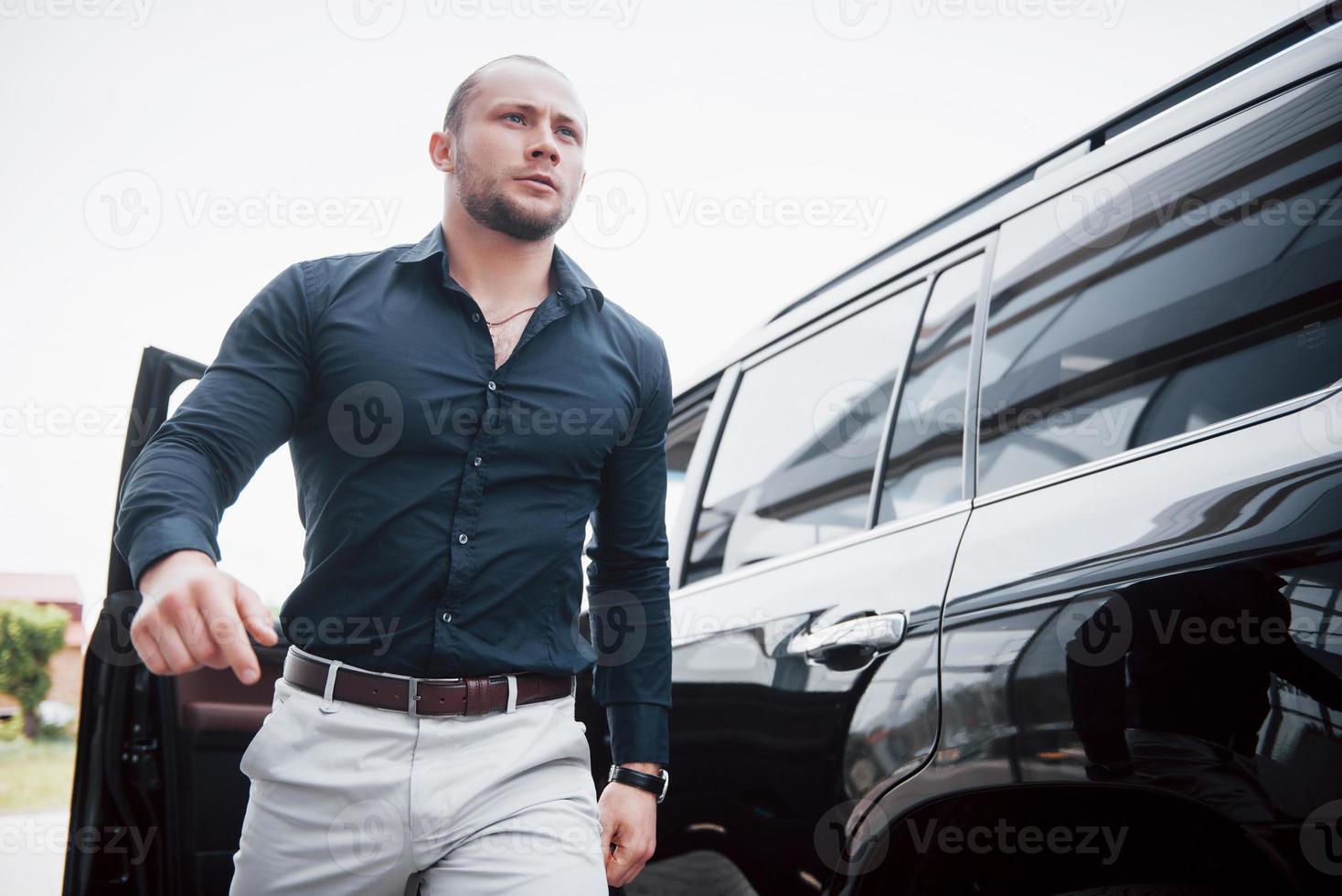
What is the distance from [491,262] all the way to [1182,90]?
1.20 meters

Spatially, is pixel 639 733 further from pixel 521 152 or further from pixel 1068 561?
pixel 521 152

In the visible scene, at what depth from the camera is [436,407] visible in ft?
5.08

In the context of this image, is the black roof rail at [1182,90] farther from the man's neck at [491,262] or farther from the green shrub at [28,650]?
the green shrub at [28,650]

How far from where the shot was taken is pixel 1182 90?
62.3 inches

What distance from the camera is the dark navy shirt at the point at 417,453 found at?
1.49m

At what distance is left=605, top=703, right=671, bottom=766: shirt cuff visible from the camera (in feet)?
5.68

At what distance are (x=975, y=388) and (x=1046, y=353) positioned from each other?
0.48ft

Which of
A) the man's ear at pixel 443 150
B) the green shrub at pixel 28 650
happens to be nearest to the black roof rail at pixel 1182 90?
the man's ear at pixel 443 150

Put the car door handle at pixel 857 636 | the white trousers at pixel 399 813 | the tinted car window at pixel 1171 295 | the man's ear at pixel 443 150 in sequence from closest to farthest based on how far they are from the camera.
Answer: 1. the tinted car window at pixel 1171 295
2. the white trousers at pixel 399 813
3. the car door handle at pixel 857 636
4. the man's ear at pixel 443 150

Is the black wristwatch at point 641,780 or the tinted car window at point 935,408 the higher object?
the tinted car window at point 935,408

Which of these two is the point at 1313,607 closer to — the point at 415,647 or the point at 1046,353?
the point at 1046,353

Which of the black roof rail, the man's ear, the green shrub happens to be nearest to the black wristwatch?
the man's ear

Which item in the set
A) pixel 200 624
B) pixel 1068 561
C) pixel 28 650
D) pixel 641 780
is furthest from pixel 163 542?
pixel 28 650

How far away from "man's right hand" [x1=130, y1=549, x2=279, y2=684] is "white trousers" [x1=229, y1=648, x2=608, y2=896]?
485mm
